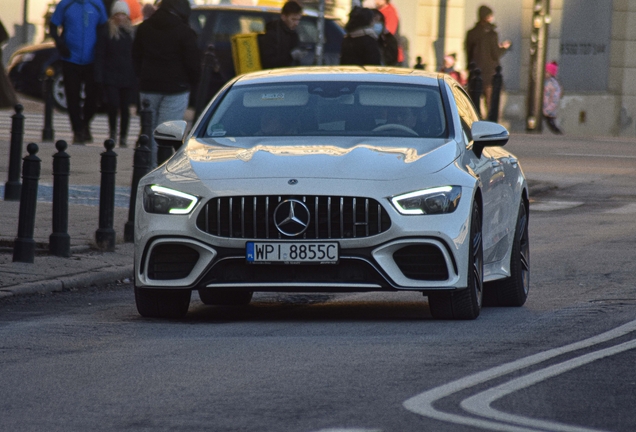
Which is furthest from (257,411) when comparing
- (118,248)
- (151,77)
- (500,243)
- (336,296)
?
(151,77)

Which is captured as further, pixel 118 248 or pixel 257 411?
pixel 118 248

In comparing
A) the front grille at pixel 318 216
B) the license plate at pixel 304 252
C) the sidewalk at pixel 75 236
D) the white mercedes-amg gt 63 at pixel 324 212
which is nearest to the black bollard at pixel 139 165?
the sidewalk at pixel 75 236

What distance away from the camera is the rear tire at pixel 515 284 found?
10.1 m

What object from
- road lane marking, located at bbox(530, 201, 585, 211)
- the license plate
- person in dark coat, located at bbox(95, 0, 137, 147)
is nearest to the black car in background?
person in dark coat, located at bbox(95, 0, 137, 147)

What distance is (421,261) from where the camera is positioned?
870 centimetres

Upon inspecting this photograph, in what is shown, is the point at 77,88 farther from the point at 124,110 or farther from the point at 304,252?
the point at 304,252

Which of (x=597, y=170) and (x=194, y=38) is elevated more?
(x=194, y=38)

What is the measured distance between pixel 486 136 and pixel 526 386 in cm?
306

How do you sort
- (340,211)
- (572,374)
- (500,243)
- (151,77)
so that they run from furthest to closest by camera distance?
(151,77)
(500,243)
(340,211)
(572,374)

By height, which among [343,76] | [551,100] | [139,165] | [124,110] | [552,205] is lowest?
[551,100]

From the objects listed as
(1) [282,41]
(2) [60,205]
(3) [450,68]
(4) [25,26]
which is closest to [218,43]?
(3) [450,68]

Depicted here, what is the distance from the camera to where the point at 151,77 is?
16.8 meters

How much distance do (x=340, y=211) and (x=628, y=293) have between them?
2.68 m

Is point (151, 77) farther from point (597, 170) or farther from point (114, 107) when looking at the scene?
point (597, 170)
